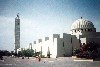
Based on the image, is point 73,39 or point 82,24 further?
point 82,24

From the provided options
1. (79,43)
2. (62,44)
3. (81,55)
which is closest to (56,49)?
(62,44)

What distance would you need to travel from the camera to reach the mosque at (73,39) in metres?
33.8

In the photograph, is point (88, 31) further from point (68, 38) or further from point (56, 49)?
point (56, 49)

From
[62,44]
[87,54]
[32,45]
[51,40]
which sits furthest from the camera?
[32,45]

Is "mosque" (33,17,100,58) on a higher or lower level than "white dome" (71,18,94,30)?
lower

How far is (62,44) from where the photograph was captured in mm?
33938

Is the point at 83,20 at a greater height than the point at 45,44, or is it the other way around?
the point at 83,20

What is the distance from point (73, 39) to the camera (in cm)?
3469

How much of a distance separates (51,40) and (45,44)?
4.50 m

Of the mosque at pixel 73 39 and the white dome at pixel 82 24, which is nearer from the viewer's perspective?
the mosque at pixel 73 39

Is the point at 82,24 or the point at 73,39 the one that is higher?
the point at 82,24

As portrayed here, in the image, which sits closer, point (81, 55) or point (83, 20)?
point (81, 55)

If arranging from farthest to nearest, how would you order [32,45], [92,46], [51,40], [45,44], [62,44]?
1. [32,45]
2. [45,44]
3. [51,40]
4. [62,44]
5. [92,46]

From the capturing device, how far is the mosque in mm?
33781
